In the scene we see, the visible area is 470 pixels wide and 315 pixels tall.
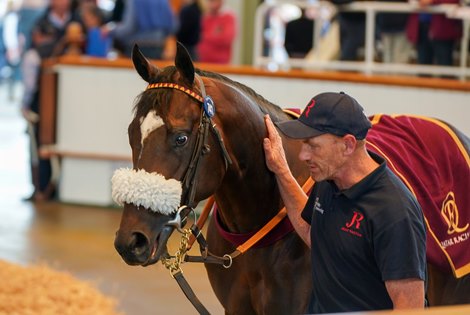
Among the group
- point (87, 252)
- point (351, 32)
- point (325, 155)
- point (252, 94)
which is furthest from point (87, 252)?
point (325, 155)

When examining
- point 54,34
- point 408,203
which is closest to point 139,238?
point 408,203

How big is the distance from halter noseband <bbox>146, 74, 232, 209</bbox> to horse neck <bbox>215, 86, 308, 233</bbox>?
119mm

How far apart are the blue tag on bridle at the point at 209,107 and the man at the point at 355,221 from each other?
1.20ft

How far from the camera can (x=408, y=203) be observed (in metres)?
3.05

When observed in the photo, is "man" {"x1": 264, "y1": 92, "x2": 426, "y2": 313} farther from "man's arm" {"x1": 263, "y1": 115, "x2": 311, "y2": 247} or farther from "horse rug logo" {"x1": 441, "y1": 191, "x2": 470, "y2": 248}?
"horse rug logo" {"x1": 441, "y1": 191, "x2": 470, "y2": 248}

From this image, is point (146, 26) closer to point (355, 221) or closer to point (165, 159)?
point (165, 159)

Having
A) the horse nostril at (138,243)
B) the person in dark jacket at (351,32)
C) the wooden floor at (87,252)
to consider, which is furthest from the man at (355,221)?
the person in dark jacket at (351,32)

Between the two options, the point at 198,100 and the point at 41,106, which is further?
the point at 41,106

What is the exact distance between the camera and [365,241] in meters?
3.09

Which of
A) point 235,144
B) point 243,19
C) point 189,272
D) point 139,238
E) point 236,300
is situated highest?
point 243,19

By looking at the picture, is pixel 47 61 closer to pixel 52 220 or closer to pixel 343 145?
pixel 52 220

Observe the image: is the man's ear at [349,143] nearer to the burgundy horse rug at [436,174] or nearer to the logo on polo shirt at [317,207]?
the logo on polo shirt at [317,207]

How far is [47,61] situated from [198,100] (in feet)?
21.7

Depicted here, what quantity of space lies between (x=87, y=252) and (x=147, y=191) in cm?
466
